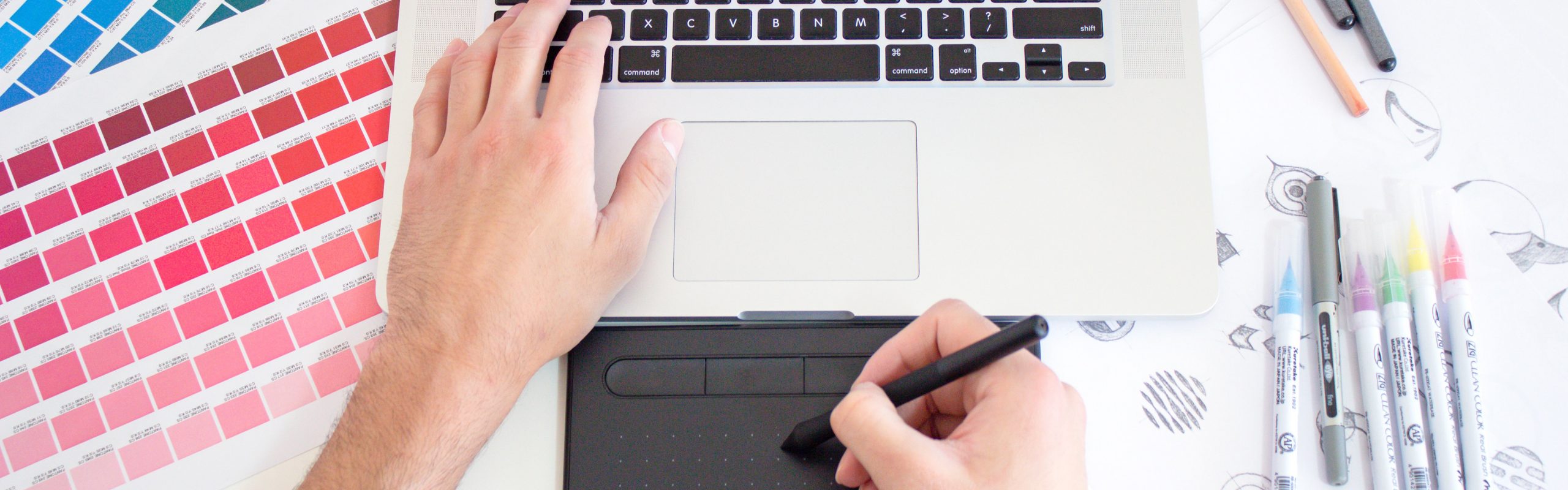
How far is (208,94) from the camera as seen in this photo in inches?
29.7

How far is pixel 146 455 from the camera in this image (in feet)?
2.19

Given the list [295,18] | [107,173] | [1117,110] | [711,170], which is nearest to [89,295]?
[107,173]

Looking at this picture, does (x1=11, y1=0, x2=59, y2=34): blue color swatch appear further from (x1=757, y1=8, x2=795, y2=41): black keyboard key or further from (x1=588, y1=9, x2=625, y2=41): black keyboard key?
(x1=757, y1=8, x2=795, y2=41): black keyboard key

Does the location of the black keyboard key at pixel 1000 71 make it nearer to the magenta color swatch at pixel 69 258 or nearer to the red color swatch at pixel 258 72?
the red color swatch at pixel 258 72

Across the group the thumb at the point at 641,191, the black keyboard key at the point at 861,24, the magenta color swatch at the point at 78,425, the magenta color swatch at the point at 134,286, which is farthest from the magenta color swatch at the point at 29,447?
the black keyboard key at the point at 861,24

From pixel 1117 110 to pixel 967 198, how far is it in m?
0.14

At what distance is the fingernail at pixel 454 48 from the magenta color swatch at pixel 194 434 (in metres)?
0.33

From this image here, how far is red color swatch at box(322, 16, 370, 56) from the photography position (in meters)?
0.76

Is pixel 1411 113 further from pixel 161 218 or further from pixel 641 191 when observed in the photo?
pixel 161 218

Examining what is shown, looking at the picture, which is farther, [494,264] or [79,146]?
[79,146]

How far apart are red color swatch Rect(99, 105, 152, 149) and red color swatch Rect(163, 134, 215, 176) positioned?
0.03 m

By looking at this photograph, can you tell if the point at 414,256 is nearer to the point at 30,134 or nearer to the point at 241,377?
the point at 241,377

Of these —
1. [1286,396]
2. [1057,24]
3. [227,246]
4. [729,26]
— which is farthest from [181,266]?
[1286,396]

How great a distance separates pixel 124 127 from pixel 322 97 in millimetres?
170
